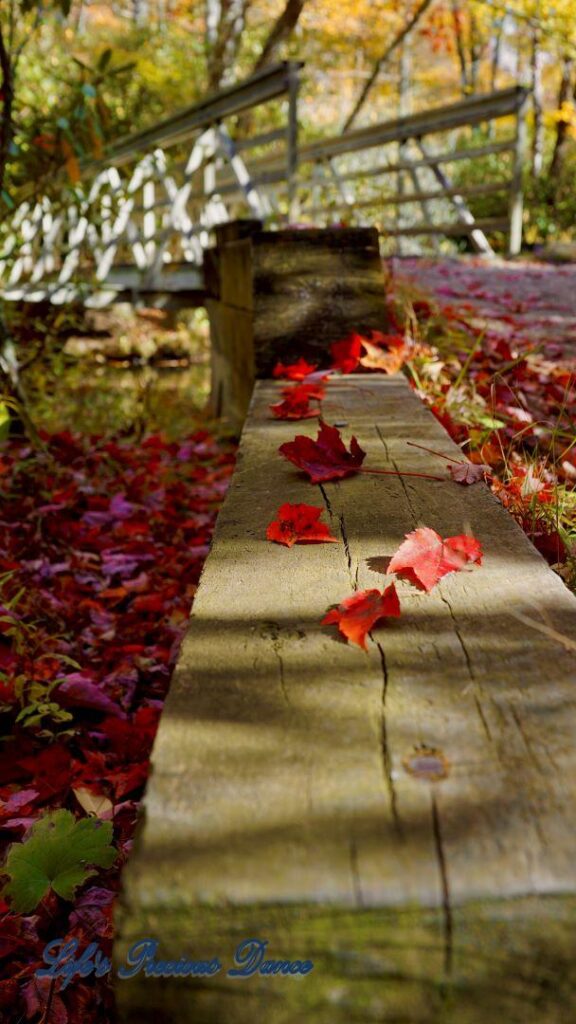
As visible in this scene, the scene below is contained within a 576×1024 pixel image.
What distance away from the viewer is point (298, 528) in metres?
1.33

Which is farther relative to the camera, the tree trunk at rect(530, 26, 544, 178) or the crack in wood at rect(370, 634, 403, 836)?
the tree trunk at rect(530, 26, 544, 178)

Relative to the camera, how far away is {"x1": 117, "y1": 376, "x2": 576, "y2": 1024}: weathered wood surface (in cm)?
62

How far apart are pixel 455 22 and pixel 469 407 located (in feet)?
60.4

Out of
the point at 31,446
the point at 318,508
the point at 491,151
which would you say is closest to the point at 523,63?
the point at 491,151

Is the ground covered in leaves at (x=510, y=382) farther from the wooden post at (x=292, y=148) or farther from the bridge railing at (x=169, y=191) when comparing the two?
the bridge railing at (x=169, y=191)

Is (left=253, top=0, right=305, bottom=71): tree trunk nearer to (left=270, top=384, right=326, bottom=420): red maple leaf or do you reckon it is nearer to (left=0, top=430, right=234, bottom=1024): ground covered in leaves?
(left=0, top=430, right=234, bottom=1024): ground covered in leaves

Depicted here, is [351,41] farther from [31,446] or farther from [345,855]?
[345,855]

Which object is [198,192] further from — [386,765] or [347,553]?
[386,765]

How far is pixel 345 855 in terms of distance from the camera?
26.0 inches

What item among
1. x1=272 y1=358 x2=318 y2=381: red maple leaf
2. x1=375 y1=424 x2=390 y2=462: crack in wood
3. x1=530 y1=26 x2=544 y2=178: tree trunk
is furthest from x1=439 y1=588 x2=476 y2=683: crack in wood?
x1=530 y1=26 x2=544 y2=178: tree trunk

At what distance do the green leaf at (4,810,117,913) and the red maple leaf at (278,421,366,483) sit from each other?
776 millimetres

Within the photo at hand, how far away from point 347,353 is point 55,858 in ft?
6.89

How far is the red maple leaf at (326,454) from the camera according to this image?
5.37 feet

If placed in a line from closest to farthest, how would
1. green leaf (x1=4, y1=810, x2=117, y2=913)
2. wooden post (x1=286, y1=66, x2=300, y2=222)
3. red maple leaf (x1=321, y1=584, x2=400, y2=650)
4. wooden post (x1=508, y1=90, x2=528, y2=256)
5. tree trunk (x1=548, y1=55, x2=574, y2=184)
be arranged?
red maple leaf (x1=321, y1=584, x2=400, y2=650)
green leaf (x1=4, y1=810, x2=117, y2=913)
wooden post (x1=286, y1=66, x2=300, y2=222)
wooden post (x1=508, y1=90, x2=528, y2=256)
tree trunk (x1=548, y1=55, x2=574, y2=184)
